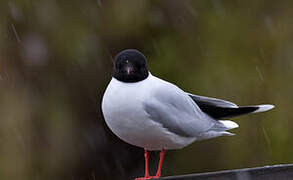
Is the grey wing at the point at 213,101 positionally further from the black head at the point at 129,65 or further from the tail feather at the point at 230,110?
the black head at the point at 129,65

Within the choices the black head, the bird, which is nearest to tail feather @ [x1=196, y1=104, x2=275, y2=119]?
the bird

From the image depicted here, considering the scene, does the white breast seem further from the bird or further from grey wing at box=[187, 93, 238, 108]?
grey wing at box=[187, 93, 238, 108]

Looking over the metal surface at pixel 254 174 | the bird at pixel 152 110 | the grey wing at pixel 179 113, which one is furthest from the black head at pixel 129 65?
the metal surface at pixel 254 174

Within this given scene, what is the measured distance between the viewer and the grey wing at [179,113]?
7.93 feet

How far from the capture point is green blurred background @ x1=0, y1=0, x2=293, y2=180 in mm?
4094

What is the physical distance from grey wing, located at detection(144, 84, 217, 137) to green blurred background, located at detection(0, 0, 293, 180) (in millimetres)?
1526

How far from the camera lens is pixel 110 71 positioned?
439cm

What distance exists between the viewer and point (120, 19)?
430 centimetres

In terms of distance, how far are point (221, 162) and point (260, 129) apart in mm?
318

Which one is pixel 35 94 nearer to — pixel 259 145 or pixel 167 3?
pixel 167 3

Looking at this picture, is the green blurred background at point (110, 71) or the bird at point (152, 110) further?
the green blurred background at point (110, 71)

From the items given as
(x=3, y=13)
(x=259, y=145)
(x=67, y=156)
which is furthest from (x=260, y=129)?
(x=3, y=13)

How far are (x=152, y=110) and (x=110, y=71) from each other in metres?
2.09

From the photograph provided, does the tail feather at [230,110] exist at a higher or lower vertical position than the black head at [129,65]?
lower
